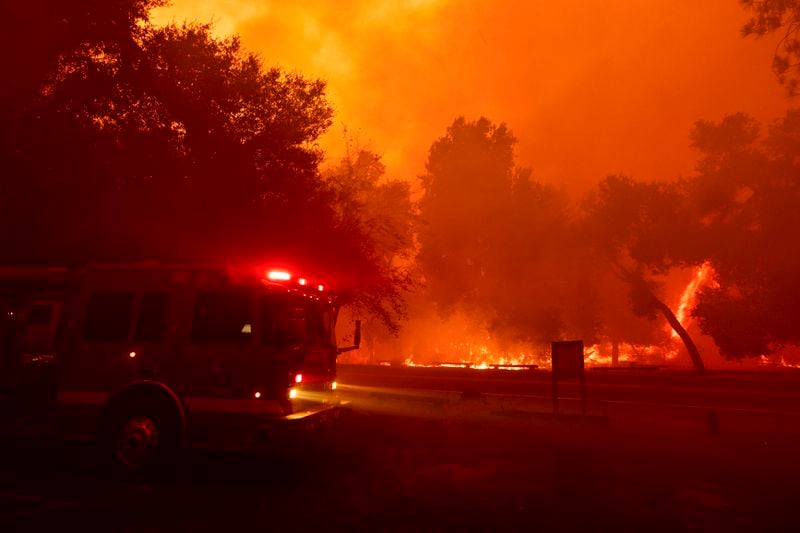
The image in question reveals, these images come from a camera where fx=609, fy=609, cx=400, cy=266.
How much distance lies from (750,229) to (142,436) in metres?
30.9

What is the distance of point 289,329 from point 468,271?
40042 millimetres

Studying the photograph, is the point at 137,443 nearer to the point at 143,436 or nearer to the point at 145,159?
the point at 143,436

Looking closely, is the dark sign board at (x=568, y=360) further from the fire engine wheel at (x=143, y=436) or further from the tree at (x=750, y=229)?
the tree at (x=750, y=229)

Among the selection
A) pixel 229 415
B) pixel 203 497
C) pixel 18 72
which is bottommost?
pixel 203 497

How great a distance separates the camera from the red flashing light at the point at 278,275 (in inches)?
309

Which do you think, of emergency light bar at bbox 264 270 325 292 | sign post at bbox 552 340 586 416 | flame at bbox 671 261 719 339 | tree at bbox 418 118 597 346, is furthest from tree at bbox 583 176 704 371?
emergency light bar at bbox 264 270 325 292

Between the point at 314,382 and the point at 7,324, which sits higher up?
the point at 7,324

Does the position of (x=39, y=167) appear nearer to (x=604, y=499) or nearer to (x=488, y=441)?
(x=488, y=441)

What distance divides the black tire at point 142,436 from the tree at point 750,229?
26.7 m

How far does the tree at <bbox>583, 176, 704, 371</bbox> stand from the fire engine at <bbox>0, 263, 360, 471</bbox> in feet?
89.4

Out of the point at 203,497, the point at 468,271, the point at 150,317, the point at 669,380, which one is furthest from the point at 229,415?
the point at 468,271

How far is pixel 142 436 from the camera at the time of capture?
7625 millimetres

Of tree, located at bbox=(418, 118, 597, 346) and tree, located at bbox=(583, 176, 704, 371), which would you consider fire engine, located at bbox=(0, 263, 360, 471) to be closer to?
tree, located at bbox=(583, 176, 704, 371)

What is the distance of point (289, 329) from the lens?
7812mm
